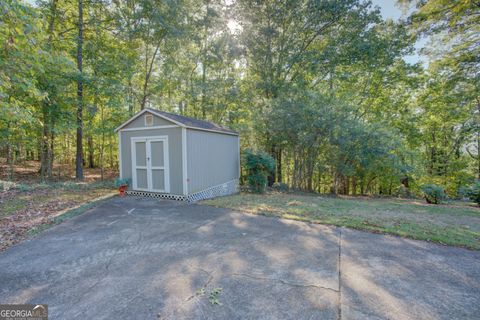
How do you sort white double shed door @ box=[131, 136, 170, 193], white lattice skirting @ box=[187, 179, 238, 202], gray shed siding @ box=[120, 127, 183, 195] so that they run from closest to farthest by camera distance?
gray shed siding @ box=[120, 127, 183, 195]
white double shed door @ box=[131, 136, 170, 193]
white lattice skirting @ box=[187, 179, 238, 202]

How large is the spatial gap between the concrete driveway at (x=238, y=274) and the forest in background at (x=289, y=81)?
610cm

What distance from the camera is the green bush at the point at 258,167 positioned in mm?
8648

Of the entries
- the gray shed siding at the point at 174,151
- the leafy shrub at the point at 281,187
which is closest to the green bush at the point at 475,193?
the leafy shrub at the point at 281,187

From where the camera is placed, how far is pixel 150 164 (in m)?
6.69

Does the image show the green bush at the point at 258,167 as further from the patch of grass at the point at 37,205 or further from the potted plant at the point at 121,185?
the patch of grass at the point at 37,205

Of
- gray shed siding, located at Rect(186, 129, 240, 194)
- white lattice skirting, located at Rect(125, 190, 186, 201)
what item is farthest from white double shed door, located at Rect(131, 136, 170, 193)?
gray shed siding, located at Rect(186, 129, 240, 194)

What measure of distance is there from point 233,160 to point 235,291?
7206 mm

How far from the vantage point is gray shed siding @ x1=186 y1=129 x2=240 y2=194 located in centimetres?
641

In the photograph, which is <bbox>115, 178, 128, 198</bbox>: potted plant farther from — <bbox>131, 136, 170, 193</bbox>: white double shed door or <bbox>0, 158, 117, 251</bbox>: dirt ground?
<bbox>0, 158, 117, 251</bbox>: dirt ground

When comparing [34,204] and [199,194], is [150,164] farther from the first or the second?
[34,204]

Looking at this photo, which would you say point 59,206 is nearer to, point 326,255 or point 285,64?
point 326,255

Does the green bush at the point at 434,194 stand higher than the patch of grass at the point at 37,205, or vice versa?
the patch of grass at the point at 37,205

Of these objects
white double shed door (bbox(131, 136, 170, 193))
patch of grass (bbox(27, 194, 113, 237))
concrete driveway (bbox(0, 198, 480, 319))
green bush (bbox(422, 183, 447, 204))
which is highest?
white double shed door (bbox(131, 136, 170, 193))

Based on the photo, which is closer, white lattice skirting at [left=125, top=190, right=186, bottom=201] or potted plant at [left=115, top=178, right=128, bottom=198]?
white lattice skirting at [left=125, top=190, right=186, bottom=201]
